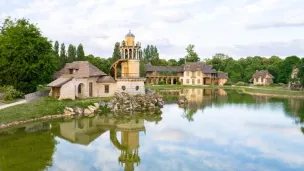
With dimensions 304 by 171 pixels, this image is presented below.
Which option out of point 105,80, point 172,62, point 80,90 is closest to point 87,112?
point 80,90

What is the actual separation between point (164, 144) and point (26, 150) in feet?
24.8

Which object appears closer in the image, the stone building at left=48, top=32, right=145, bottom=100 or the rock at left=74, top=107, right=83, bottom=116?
the rock at left=74, top=107, right=83, bottom=116

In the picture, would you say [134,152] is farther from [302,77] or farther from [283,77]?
[283,77]

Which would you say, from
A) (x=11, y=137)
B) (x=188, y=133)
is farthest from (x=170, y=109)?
(x=11, y=137)

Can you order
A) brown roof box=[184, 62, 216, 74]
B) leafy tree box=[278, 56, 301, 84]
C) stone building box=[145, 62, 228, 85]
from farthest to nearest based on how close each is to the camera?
stone building box=[145, 62, 228, 85] → brown roof box=[184, 62, 216, 74] → leafy tree box=[278, 56, 301, 84]

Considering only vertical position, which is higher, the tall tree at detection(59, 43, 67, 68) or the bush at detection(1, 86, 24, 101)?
the tall tree at detection(59, 43, 67, 68)

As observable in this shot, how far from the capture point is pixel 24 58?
31656 millimetres

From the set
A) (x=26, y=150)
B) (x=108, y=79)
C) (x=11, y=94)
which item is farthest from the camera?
(x=108, y=79)

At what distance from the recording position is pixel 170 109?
107 ft

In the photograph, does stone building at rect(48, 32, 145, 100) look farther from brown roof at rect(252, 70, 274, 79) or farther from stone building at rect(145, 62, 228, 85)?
brown roof at rect(252, 70, 274, 79)

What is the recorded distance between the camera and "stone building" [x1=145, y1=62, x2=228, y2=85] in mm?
67938

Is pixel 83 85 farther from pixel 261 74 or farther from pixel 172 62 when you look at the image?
pixel 172 62

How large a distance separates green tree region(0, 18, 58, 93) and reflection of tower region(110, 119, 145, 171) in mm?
12981

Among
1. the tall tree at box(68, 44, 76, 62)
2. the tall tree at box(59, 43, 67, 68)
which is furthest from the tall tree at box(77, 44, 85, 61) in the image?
the tall tree at box(59, 43, 67, 68)
